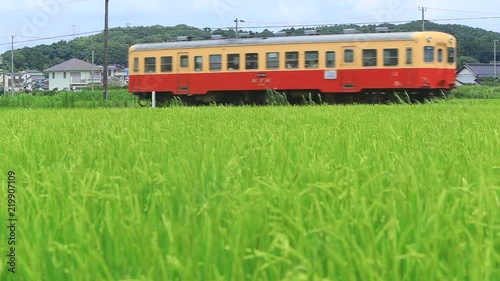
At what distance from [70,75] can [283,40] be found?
7268cm

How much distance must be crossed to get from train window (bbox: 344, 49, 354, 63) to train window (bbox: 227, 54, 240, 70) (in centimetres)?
359

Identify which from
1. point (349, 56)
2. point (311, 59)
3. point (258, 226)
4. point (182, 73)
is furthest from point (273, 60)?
point (258, 226)

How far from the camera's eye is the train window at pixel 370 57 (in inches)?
771

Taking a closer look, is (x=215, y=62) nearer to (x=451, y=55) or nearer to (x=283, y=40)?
(x=283, y=40)

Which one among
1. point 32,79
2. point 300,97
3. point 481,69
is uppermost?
point 481,69

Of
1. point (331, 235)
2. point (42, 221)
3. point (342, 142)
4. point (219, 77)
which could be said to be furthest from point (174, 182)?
point (219, 77)

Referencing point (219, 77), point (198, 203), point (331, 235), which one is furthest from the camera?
point (219, 77)

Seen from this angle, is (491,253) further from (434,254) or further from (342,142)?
(342,142)

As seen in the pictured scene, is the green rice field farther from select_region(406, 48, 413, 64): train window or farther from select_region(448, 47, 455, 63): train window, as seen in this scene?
select_region(448, 47, 455, 63): train window

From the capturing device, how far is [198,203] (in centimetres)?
186

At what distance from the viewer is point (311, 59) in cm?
2027

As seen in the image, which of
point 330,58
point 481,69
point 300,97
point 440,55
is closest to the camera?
point 330,58

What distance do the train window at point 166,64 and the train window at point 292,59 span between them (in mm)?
4272

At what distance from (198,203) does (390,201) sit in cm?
55
